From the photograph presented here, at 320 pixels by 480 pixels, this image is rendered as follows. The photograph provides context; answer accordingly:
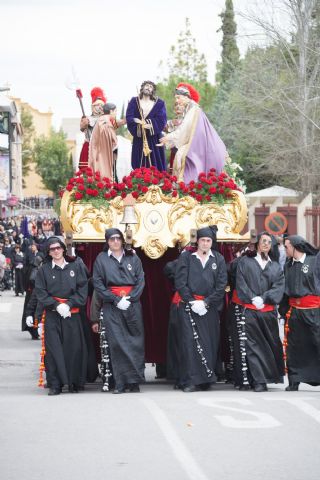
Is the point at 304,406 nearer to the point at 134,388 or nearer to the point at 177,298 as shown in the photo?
the point at 134,388

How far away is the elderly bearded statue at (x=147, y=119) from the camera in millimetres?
15242

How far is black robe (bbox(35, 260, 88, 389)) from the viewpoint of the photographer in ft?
43.5

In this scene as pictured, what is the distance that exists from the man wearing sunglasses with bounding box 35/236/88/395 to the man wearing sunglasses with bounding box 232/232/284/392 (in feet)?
5.67

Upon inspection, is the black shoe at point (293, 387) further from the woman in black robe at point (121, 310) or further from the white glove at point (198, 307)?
the woman in black robe at point (121, 310)

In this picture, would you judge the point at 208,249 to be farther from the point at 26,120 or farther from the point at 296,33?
the point at 26,120

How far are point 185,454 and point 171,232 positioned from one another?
5.43 metres

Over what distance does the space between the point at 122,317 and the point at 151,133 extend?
2985mm

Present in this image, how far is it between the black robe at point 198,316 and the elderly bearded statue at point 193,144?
1727mm

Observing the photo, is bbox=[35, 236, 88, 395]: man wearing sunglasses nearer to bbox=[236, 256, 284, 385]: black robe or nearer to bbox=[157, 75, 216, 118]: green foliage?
bbox=[236, 256, 284, 385]: black robe

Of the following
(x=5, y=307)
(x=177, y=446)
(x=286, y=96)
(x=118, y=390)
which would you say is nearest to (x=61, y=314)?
(x=118, y=390)

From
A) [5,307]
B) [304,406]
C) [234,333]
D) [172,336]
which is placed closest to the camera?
[304,406]

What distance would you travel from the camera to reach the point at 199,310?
13.3 meters

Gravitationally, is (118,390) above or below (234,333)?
below

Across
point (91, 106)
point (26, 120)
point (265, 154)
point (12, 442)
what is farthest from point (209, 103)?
point (12, 442)
